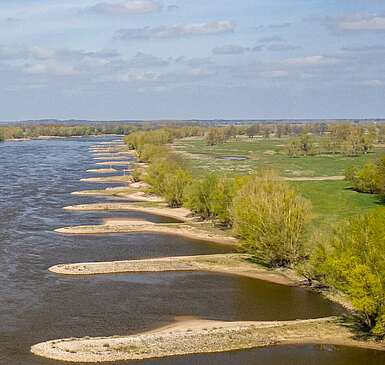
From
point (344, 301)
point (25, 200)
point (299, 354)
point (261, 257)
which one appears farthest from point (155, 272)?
point (25, 200)

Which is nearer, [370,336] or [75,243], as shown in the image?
[370,336]

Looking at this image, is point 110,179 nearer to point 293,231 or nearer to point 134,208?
point 134,208

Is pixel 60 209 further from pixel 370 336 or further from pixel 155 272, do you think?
pixel 370 336

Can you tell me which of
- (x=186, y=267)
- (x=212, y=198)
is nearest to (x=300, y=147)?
(x=212, y=198)

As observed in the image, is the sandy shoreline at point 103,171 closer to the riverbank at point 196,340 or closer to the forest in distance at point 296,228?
the forest in distance at point 296,228

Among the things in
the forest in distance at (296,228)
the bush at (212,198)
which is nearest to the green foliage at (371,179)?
the forest in distance at (296,228)

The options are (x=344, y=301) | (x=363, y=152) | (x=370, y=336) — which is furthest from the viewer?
(x=363, y=152)
